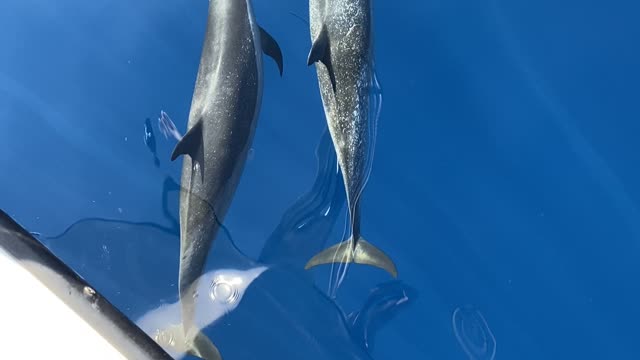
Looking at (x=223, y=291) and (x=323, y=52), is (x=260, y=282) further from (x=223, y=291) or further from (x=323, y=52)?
Result: (x=323, y=52)

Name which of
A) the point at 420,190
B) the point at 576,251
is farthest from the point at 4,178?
the point at 576,251

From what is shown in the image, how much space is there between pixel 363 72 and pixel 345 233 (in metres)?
1.08

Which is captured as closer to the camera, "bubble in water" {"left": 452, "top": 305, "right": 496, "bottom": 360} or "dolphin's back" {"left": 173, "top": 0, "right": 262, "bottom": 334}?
"dolphin's back" {"left": 173, "top": 0, "right": 262, "bottom": 334}

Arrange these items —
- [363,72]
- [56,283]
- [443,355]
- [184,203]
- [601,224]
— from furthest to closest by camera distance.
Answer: [601,224] → [443,355] → [363,72] → [184,203] → [56,283]

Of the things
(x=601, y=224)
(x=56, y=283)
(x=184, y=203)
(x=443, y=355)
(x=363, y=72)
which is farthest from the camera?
(x=601, y=224)

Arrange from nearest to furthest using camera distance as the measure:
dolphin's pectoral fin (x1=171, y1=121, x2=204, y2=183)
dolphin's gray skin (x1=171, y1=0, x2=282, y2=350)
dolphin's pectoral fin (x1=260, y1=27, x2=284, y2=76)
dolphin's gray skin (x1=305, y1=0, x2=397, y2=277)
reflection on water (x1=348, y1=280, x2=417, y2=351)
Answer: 1. dolphin's pectoral fin (x1=171, y1=121, x2=204, y2=183)
2. dolphin's gray skin (x1=171, y1=0, x2=282, y2=350)
3. dolphin's gray skin (x1=305, y1=0, x2=397, y2=277)
4. dolphin's pectoral fin (x1=260, y1=27, x2=284, y2=76)
5. reflection on water (x1=348, y1=280, x2=417, y2=351)

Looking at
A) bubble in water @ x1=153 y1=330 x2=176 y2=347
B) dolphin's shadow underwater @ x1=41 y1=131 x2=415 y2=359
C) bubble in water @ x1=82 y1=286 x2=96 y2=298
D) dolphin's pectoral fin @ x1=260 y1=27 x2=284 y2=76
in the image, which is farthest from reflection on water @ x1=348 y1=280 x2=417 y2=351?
bubble in water @ x1=82 y1=286 x2=96 y2=298

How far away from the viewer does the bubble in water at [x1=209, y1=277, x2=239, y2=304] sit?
3.78m

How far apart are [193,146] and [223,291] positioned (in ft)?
4.07

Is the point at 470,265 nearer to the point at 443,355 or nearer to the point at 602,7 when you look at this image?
the point at 443,355

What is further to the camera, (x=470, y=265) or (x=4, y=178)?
(x=470, y=265)

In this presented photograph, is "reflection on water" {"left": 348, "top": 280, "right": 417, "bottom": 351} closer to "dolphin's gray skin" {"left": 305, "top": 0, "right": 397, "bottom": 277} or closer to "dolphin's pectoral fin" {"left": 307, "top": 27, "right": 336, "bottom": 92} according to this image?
"dolphin's gray skin" {"left": 305, "top": 0, "right": 397, "bottom": 277}

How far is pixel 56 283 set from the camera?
2.62 m

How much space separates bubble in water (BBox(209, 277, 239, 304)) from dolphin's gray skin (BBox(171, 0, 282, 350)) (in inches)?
22.5
